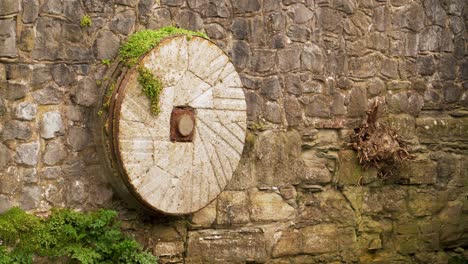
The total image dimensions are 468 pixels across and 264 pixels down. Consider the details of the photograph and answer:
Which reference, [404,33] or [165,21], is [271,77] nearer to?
[165,21]

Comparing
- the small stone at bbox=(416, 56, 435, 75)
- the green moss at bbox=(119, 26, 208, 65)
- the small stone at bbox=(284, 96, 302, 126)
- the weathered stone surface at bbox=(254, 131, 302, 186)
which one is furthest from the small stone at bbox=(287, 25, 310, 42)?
the small stone at bbox=(416, 56, 435, 75)

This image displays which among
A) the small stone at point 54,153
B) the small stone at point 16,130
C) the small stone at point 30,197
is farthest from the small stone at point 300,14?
the small stone at point 30,197

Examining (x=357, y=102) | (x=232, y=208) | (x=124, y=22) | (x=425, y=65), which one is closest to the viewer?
(x=124, y=22)

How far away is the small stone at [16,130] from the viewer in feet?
16.1

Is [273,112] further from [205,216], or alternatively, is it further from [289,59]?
[205,216]

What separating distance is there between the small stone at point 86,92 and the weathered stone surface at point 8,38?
464 mm

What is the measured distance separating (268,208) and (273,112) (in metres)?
0.70

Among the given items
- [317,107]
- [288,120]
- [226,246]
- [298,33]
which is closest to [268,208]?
[226,246]

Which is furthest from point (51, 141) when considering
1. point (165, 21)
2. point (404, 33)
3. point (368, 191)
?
point (404, 33)

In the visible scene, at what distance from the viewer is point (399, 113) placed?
663 centimetres

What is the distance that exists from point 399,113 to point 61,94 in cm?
287

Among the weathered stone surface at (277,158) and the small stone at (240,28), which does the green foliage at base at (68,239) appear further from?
the small stone at (240,28)

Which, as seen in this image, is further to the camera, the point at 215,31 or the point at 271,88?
the point at 271,88

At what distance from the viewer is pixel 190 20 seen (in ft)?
18.3
